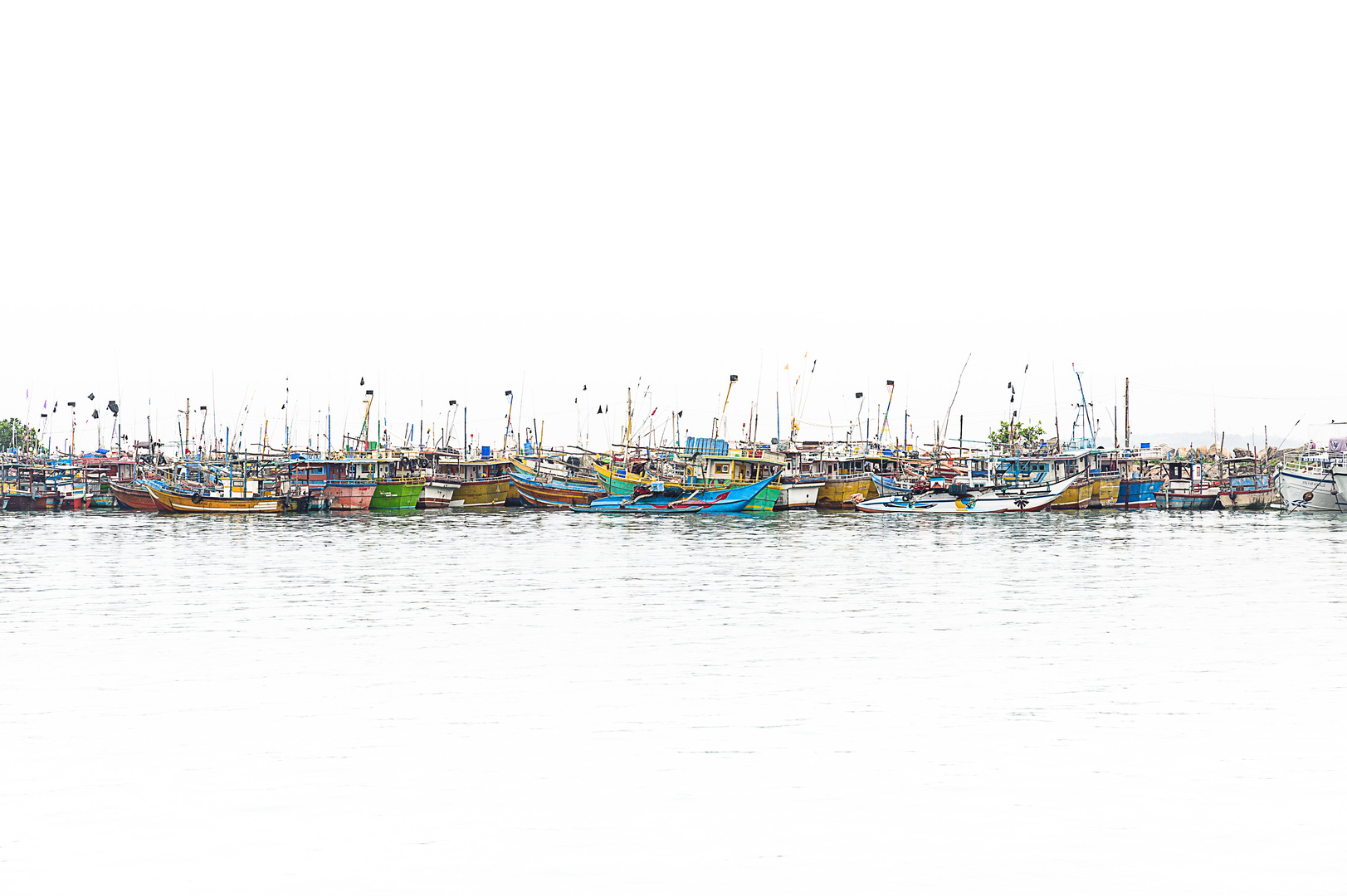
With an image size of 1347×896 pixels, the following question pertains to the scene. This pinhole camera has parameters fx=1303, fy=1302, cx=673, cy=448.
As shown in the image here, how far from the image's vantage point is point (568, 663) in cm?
1955

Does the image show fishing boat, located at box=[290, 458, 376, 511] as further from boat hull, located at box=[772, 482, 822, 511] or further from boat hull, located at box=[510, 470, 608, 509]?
boat hull, located at box=[772, 482, 822, 511]

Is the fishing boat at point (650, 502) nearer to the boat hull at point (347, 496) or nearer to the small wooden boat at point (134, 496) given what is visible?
the boat hull at point (347, 496)

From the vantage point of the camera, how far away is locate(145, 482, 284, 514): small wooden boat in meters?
91.2

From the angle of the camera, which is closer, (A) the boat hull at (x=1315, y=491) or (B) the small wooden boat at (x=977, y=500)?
(A) the boat hull at (x=1315, y=491)

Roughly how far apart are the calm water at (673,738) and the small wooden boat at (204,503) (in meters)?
60.3

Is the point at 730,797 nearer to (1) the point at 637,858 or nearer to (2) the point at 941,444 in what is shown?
(1) the point at 637,858

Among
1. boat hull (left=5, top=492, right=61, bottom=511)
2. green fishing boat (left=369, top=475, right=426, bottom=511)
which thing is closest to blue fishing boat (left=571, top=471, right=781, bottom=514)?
green fishing boat (left=369, top=475, right=426, bottom=511)

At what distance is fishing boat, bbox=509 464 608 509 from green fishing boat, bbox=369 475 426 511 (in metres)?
8.74

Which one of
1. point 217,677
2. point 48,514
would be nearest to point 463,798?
point 217,677

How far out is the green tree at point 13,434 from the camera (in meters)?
157

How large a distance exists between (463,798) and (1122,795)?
552cm

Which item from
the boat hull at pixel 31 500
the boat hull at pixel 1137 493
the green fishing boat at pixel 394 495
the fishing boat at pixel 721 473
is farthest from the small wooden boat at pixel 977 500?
the boat hull at pixel 31 500

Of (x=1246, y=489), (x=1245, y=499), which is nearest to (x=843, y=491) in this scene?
(x=1246, y=489)

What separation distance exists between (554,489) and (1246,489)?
55.8 metres
